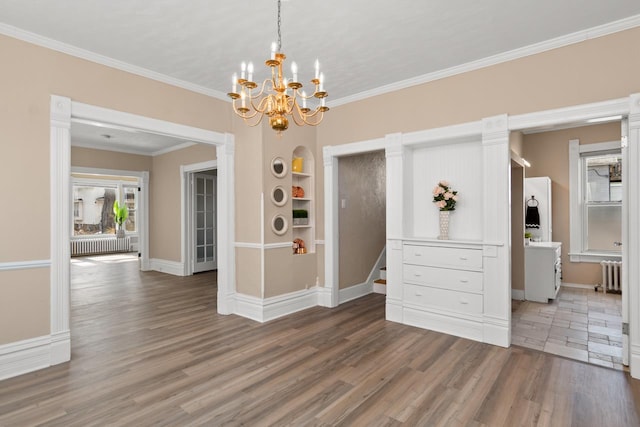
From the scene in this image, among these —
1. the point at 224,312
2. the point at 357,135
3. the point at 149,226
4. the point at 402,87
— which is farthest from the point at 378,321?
the point at 149,226

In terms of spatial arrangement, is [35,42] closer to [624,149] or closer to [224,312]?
[224,312]

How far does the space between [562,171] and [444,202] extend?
3.64 metres

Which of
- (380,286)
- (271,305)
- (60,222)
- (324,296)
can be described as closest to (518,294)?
(380,286)

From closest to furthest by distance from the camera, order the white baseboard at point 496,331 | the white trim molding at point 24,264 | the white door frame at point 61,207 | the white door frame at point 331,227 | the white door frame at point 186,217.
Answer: the white trim molding at point 24,264 < the white door frame at point 61,207 < the white baseboard at point 496,331 < the white door frame at point 331,227 < the white door frame at point 186,217

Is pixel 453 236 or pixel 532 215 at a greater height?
pixel 532 215

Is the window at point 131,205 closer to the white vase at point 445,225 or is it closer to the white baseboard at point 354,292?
the white baseboard at point 354,292

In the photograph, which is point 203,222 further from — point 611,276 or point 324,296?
point 611,276

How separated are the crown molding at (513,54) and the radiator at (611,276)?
412cm

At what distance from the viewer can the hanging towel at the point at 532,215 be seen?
5848mm

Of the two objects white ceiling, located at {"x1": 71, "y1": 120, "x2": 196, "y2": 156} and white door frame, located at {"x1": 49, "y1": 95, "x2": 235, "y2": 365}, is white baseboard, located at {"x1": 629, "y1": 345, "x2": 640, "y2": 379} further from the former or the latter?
white ceiling, located at {"x1": 71, "y1": 120, "x2": 196, "y2": 156}

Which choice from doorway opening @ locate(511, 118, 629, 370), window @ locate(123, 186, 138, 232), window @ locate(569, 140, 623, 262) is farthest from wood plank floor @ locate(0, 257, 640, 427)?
window @ locate(123, 186, 138, 232)

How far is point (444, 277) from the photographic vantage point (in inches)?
151

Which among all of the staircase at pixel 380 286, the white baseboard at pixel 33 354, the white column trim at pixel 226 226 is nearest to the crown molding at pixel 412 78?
the white column trim at pixel 226 226

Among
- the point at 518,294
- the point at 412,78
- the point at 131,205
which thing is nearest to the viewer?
the point at 412,78
